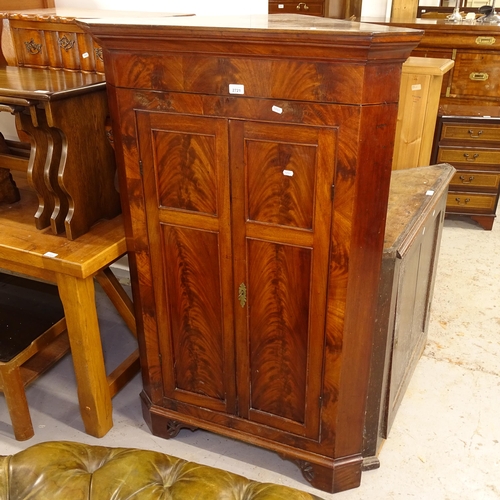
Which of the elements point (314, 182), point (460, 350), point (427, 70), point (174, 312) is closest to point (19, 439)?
point (174, 312)

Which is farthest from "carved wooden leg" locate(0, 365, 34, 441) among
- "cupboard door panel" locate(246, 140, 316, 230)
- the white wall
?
the white wall

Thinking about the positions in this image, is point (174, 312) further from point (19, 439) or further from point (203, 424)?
point (19, 439)

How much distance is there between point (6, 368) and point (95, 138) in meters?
0.90

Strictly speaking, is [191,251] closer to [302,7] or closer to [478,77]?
[478,77]

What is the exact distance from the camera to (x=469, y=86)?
173 inches

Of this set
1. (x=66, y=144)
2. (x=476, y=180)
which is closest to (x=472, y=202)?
(x=476, y=180)

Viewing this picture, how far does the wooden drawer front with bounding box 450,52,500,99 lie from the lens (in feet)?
14.1

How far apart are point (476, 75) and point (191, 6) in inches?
107

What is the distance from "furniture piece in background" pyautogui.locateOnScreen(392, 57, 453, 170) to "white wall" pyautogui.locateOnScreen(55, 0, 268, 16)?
0.75 metres

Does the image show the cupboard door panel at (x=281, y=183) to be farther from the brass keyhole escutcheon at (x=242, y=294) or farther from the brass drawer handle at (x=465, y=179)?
the brass drawer handle at (x=465, y=179)

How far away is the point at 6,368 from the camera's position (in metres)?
2.04

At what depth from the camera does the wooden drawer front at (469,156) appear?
377 centimetres

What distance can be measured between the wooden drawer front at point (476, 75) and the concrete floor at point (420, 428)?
85.2 inches

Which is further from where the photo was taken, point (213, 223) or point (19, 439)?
point (19, 439)
